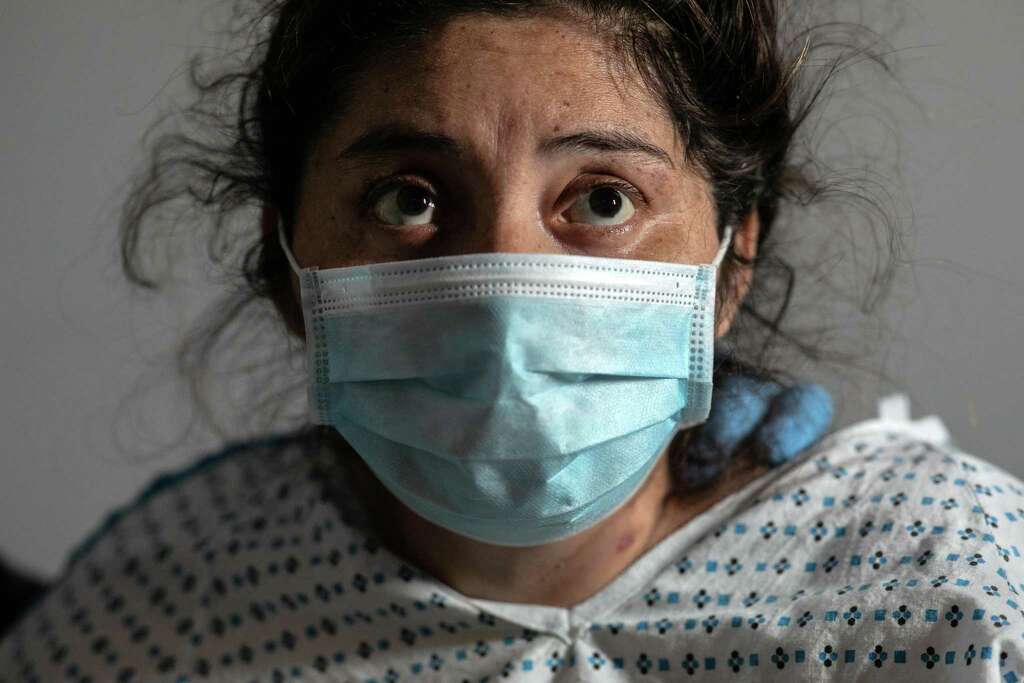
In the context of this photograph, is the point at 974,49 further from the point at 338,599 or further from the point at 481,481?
the point at 338,599

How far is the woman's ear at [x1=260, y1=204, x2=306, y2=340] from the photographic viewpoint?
155 cm

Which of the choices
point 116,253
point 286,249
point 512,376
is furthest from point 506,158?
point 116,253

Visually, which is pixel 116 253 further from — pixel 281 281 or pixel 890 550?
pixel 890 550

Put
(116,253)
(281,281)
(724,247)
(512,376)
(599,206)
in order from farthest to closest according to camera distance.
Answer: (116,253) → (281,281) → (724,247) → (599,206) → (512,376)

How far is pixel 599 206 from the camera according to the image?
133 cm

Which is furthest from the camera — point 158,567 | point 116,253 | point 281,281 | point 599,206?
point 116,253

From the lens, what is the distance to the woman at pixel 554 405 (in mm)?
1260

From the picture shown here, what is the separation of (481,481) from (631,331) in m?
0.22

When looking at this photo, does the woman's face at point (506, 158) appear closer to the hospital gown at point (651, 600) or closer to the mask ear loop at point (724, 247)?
the mask ear loop at point (724, 247)

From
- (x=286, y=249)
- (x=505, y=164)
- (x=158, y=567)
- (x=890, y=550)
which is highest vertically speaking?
(x=505, y=164)

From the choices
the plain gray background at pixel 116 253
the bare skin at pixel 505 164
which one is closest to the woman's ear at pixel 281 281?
the bare skin at pixel 505 164

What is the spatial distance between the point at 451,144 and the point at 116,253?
3.23ft

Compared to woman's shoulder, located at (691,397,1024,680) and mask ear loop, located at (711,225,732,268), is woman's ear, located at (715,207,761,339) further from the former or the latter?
woman's shoulder, located at (691,397,1024,680)

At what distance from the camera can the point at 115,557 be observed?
184 cm
